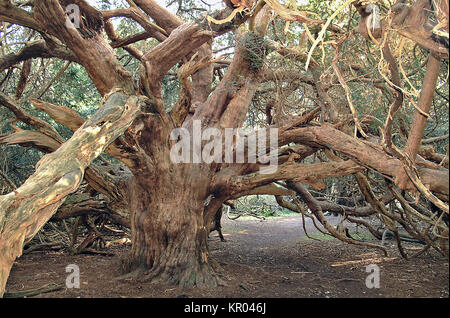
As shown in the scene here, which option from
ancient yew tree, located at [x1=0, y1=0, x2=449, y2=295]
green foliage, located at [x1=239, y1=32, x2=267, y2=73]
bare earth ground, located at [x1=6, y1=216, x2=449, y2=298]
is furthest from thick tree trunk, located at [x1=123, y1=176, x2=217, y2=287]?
green foliage, located at [x1=239, y1=32, x2=267, y2=73]

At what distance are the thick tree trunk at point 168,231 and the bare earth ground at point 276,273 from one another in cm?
31

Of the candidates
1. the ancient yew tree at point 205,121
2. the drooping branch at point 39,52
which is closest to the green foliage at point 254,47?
the ancient yew tree at point 205,121

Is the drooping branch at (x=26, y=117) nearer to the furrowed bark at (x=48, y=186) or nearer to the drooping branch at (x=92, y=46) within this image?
the drooping branch at (x=92, y=46)

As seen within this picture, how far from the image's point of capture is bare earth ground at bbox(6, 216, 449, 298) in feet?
12.5

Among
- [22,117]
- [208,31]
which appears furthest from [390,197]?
[22,117]

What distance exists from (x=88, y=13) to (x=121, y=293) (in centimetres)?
344

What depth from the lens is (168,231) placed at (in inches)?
186

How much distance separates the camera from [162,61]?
4332 millimetres

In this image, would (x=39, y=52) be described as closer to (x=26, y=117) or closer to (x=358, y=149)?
(x=26, y=117)

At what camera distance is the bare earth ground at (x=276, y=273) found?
3814mm

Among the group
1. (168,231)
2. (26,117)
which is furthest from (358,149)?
(26,117)

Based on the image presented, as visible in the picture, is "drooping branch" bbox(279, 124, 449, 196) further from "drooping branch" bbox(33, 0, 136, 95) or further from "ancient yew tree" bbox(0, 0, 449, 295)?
"drooping branch" bbox(33, 0, 136, 95)

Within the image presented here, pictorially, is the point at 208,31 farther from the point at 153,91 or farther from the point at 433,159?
the point at 433,159

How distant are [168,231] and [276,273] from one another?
5.56 feet
